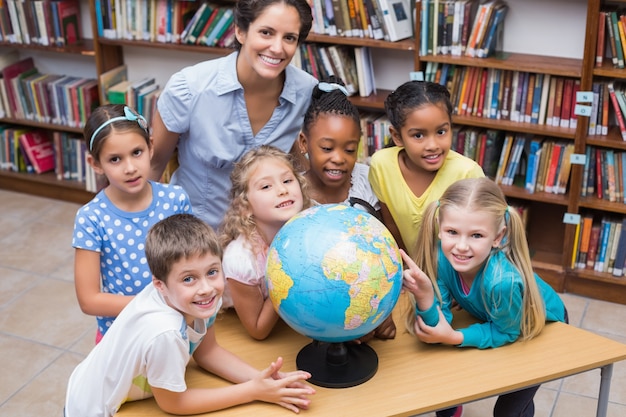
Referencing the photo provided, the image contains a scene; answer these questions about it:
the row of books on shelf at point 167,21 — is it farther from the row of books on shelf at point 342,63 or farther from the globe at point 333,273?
the globe at point 333,273

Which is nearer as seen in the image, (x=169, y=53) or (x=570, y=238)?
(x=570, y=238)

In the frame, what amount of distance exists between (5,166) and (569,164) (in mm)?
3877

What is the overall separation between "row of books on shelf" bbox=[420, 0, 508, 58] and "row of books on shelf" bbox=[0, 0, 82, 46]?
2.42 meters

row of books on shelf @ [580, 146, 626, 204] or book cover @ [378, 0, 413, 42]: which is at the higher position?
book cover @ [378, 0, 413, 42]

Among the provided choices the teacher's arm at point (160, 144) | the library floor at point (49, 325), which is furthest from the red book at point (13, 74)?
the teacher's arm at point (160, 144)

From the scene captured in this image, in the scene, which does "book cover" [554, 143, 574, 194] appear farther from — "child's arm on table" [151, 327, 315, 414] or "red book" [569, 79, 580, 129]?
"child's arm on table" [151, 327, 315, 414]

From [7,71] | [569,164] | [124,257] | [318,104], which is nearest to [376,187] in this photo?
[318,104]

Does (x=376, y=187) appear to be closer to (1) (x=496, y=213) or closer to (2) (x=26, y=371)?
(1) (x=496, y=213)

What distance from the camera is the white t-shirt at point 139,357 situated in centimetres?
195

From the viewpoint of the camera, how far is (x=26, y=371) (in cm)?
378

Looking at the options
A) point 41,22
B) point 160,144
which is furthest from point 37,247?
point 160,144

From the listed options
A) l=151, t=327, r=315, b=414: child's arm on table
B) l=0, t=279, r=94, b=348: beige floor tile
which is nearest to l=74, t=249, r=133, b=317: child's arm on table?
l=151, t=327, r=315, b=414: child's arm on table

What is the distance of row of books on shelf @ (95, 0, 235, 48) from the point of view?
4766 millimetres

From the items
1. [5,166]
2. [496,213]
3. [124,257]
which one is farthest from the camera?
[5,166]
